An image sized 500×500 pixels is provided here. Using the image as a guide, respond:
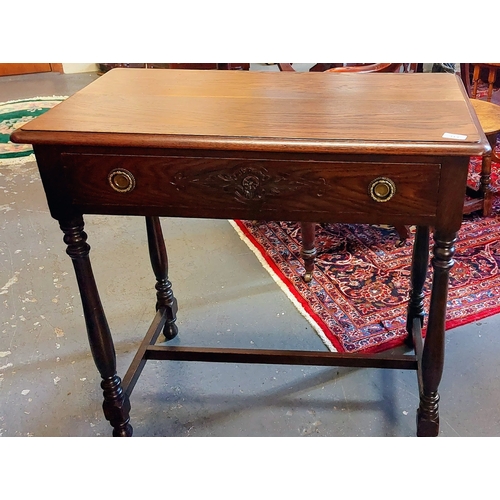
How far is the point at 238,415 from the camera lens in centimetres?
148

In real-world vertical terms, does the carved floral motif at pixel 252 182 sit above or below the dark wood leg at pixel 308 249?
above

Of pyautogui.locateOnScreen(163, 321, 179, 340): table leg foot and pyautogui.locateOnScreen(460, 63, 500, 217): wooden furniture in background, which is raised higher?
pyautogui.locateOnScreen(460, 63, 500, 217): wooden furniture in background

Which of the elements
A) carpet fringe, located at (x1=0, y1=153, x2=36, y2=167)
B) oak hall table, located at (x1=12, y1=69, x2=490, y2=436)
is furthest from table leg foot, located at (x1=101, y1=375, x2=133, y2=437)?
carpet fringe, located at (x1=0, y1=153, x2=36, y2=167)

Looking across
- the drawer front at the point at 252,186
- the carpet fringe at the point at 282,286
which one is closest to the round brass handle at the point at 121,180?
the drawer front at the point at 252,186

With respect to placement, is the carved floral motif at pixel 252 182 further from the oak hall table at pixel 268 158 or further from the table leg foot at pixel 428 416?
the table leg foot at pixel 428 416

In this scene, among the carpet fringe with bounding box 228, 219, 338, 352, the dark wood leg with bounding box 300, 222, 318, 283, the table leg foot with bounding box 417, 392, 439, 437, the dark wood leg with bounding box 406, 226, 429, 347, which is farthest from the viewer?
the dark wood leg with bounding box 300, 222, 318, 283

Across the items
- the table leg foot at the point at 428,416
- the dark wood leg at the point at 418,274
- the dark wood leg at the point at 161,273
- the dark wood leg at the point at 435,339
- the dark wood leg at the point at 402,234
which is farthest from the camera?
the dark wood leg at the point at 402,234

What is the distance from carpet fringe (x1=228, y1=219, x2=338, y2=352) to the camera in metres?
1.75

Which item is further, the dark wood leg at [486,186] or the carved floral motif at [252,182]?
the dark wood leg at [486,186]

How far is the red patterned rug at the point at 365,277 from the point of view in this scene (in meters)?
1.78

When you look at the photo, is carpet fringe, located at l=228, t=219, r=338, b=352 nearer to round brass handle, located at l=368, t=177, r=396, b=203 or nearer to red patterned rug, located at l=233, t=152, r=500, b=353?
red patterned rug, located at l=233, t=152, r=500, b=353

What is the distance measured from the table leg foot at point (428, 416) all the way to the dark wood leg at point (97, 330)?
735 mm

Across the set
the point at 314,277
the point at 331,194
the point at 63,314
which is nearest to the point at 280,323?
the point at 314,277

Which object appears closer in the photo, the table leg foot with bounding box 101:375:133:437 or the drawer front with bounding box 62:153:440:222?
the drawer front with bounding box 62:153:440:222
